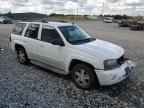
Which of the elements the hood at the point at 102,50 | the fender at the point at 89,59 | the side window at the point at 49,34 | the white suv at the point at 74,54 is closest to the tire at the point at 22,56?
the white suv at the point at 74,54

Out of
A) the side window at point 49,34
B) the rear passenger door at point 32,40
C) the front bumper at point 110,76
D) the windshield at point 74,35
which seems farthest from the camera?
the rear passenger door at point 32,40

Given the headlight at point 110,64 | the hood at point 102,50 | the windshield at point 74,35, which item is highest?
the windshield at point 74,35

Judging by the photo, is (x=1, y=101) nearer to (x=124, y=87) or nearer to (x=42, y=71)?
(x=42, y=71)

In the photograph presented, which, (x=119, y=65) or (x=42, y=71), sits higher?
(x=119, y=65)

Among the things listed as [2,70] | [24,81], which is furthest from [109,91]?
[2,70]

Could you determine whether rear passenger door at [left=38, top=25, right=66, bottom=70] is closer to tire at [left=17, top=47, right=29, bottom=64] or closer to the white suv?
the white suv

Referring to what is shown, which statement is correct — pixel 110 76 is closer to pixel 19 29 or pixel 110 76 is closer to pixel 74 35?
pixel 74 35

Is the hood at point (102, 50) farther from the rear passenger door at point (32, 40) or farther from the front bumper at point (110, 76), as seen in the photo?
the rear passenger door at point (32, 40)

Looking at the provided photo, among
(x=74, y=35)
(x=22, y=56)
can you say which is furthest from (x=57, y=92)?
(x=22, y=56)

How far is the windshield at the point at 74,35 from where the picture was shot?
256 inches

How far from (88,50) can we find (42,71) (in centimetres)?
239

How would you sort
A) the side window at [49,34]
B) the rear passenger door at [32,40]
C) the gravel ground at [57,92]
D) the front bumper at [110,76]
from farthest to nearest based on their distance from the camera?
the rear passenger door at [32,40]
the side window at [49,34]
the front bumper at [110,76]
the gravel ground at [57,92]

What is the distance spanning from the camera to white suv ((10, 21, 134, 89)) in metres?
5.55

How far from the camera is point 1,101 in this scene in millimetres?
5078
